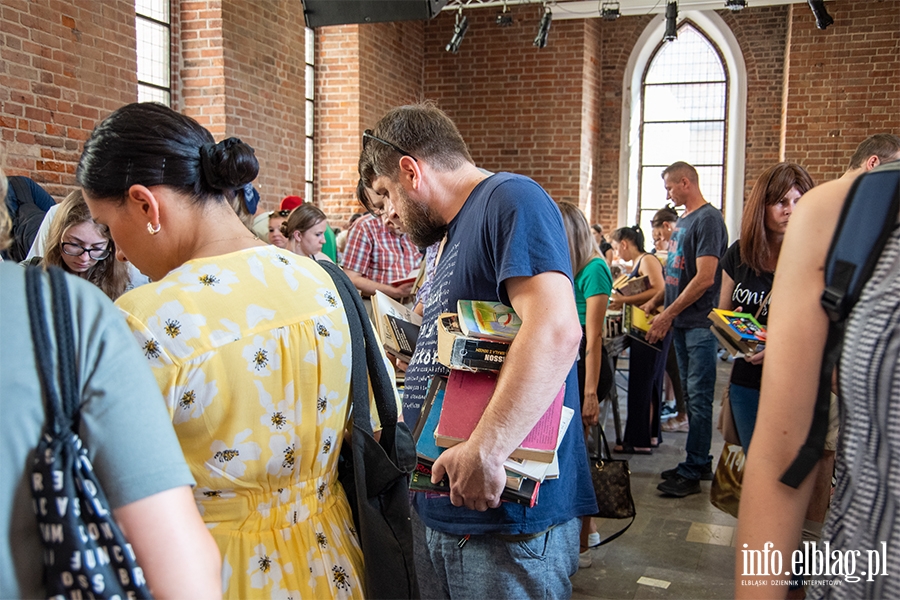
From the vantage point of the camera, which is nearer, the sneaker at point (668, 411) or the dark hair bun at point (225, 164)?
the dark hair bun at point (225, 164)

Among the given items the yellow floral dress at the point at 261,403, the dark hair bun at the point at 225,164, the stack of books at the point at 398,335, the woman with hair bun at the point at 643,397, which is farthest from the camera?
the woman with hair bun at the point at 643,397

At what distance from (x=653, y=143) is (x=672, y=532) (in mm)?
9801

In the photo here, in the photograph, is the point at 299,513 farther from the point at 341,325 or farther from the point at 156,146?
the point at 156,146

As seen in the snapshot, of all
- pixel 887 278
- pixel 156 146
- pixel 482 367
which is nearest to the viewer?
pixel 887 278

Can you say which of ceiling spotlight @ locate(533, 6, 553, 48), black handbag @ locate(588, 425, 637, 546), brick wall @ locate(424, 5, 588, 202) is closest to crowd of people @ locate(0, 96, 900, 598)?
black handbag @ locate(588, 425, 637, 546)

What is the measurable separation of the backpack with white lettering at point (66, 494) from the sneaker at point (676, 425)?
574cm

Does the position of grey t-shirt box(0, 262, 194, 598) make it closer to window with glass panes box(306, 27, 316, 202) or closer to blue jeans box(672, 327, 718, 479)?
blue jeans box(672, 327, 718, 479)

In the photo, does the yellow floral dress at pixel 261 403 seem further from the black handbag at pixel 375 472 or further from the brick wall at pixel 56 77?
the brick wall at pixel 56 77

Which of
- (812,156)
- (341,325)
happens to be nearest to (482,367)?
(341,325)

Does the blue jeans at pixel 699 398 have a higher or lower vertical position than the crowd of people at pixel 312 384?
lower

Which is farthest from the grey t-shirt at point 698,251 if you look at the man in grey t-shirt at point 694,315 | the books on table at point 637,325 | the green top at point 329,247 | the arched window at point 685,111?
the arched window at point 685,111

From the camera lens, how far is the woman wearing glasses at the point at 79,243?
7.87 ft

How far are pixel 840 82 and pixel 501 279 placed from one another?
1028cm

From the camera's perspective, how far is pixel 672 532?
3.86 m
